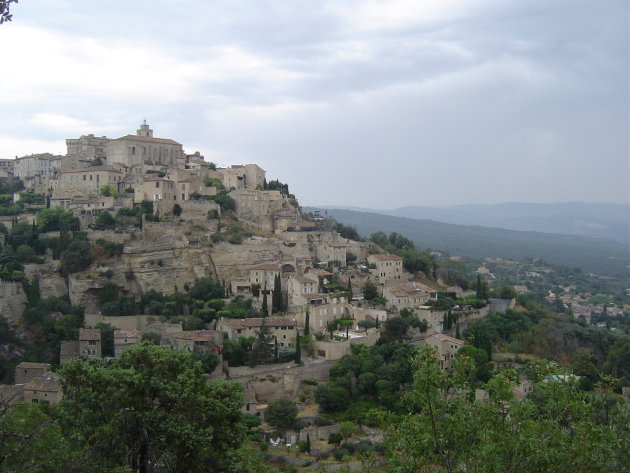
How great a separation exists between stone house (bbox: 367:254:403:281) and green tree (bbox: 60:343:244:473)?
3255 cm

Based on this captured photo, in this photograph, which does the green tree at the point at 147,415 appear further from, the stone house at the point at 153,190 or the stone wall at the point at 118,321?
the stone house at the point at 153,190

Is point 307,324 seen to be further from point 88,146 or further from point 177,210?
point 88,146

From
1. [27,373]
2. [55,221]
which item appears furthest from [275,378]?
[55,221]

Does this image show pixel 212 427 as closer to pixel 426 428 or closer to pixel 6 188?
pixel 426 428

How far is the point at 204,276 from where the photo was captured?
47031mm

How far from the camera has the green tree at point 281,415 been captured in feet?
106

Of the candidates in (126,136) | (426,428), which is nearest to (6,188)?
(126,136)

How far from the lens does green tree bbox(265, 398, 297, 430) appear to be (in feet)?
106

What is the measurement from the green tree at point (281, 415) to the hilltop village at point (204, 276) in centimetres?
177

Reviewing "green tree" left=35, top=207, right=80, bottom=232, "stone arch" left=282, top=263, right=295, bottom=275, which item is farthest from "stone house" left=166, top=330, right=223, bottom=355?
"green tree" left=35, top=207, right=80, bottom=232

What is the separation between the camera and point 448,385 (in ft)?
37.3

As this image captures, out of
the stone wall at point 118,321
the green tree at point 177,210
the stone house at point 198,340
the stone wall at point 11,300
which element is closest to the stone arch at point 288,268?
the green tree at point 177,210

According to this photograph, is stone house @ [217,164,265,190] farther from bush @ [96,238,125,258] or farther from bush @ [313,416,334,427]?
bush @ [313,416,334,427]

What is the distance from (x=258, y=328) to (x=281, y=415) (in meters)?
7.68
